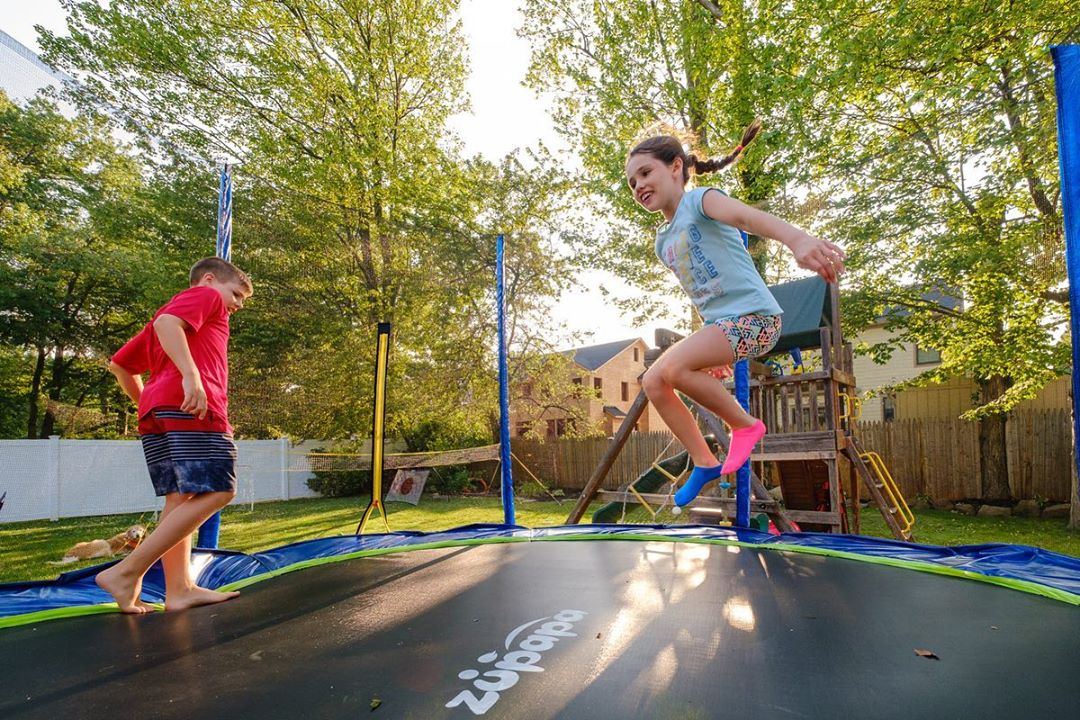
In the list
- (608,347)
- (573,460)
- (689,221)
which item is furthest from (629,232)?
(608,347)

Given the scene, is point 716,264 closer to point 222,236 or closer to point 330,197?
point 222,236

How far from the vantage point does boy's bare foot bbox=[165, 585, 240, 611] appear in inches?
63.2

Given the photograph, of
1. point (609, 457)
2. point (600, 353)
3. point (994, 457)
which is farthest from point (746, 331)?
point (600, 353)

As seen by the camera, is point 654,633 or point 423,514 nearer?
point 654,633

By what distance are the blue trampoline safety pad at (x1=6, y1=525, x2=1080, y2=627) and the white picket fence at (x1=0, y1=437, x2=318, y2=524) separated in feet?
Answer: 20.7

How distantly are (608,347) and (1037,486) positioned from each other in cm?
1459

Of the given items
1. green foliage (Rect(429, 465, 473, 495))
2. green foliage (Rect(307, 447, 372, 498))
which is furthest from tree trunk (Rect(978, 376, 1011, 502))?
green foliage (Rect(307, 447, 372, 498))

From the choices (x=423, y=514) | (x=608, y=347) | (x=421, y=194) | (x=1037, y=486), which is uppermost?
(x=421, y=194)

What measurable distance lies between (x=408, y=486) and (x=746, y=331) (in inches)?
310

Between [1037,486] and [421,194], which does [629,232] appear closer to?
[421,194]

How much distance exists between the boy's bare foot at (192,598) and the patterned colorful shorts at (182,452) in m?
0.32

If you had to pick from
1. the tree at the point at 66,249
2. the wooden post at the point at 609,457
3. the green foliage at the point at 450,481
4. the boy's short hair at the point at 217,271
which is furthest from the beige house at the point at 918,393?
the tree at the point at 66,249

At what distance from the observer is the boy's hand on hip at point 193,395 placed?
1474mm

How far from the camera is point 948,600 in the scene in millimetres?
1500
